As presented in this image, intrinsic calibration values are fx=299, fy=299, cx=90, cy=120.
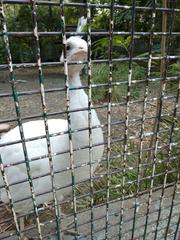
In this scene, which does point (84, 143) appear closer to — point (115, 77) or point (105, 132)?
point (105, 132)

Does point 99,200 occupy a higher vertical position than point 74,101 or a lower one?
lower

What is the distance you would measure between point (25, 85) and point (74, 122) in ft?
14.6

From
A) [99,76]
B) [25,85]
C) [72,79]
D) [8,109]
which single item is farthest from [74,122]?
[25,85]

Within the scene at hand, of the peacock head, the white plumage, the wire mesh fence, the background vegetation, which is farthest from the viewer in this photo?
the background vegetation

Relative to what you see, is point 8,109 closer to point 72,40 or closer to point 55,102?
point 55,102

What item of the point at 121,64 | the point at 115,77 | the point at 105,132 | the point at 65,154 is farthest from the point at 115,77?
the point at 65,154

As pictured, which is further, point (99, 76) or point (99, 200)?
point (99, 76)

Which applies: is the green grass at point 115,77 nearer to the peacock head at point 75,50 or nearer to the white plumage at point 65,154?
the white plumage at point 65,154

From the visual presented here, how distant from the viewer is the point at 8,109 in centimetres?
474

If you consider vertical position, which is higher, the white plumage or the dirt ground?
the white plumage

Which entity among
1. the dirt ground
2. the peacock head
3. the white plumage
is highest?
the peacock head

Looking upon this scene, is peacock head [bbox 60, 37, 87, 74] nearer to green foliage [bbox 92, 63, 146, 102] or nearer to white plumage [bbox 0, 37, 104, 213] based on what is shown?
white plumage [bbox 0, 37, 104, 213]

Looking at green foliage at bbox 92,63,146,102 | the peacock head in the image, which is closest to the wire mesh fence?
the peacock head

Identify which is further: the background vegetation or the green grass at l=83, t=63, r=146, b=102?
the green grass at l=83, t=63, r=146, b=102
